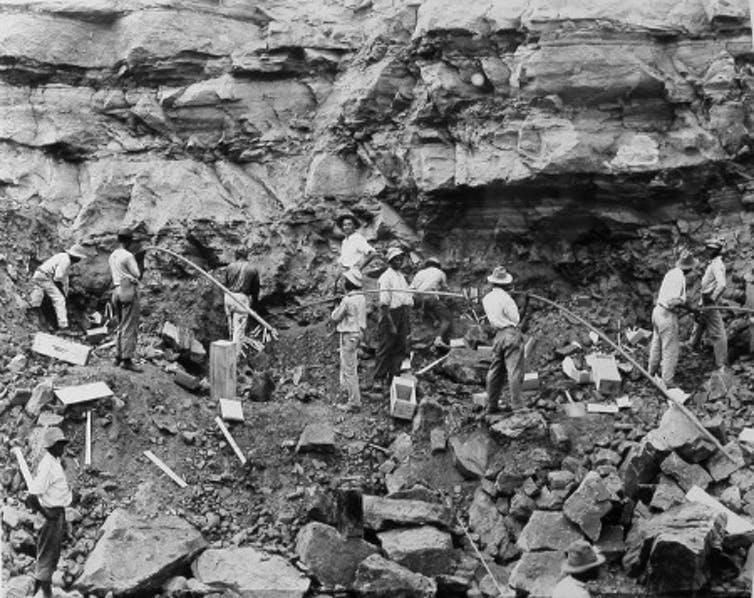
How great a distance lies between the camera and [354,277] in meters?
10.9

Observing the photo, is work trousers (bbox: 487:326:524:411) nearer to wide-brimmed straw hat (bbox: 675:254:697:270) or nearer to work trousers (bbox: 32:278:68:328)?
wide-brimmed straw hat (bbox: 675:254:697:270)

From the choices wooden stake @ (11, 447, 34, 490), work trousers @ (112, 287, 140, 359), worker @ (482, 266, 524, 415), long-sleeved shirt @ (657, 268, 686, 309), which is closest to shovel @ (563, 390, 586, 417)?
worker @ (482, 266, 524, 415)

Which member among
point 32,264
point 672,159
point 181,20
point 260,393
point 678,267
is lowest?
point 260,393

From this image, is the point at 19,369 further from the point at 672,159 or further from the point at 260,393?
the point at 672,159

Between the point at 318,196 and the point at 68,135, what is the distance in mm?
3563

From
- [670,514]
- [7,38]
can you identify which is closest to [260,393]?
[670,514]

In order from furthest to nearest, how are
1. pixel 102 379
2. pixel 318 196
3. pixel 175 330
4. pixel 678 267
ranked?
pixel 318 196 → pixel 175 330 → pixel 678 267 → pixel 102 379

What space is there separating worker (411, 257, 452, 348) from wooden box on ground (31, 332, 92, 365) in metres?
3.80

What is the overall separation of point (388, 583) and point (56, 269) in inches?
228

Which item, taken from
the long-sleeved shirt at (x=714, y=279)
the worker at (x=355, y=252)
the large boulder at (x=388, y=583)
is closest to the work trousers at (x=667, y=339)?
the long-sleeved shirt at (x=714, y=279)

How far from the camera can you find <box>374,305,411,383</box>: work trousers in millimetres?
10852

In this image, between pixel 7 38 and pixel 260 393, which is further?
pixel 7 38

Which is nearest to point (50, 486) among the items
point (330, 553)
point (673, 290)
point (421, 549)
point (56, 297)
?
point (330, 553)

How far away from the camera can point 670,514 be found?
8.22 m
